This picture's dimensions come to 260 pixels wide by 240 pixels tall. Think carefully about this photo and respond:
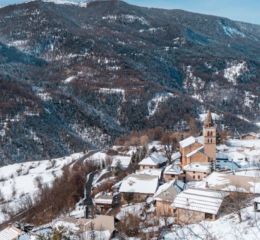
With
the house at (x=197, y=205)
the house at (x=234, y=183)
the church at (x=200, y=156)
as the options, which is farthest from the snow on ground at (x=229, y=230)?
the church at (x=200, y=156)

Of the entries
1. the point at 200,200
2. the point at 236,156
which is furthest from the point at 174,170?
the point at 200,200

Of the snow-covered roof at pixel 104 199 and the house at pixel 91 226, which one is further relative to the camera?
the snow-covered roof at pixel 104 199

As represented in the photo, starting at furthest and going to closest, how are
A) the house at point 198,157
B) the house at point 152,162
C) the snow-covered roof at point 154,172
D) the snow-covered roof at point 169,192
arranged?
the house at point 152,162, the house at point 198,157, the snow-covered roof at point 154,172, the snow-covered roof at point 169,192

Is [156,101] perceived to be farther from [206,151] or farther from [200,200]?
[200,200]

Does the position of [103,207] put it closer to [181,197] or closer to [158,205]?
[158,205]

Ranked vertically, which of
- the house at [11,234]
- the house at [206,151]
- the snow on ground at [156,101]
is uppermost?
the house at [206,151]

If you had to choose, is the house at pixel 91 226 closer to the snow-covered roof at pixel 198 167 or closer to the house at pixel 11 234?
the house at pixel 11 234

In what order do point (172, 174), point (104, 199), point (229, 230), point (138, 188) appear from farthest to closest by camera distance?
point (172, 174), point (138, 188), point (104, 199), point (229, 230)

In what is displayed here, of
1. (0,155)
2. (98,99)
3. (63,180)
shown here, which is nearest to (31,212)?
(63,180)

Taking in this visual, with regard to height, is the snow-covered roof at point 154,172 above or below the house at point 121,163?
above
